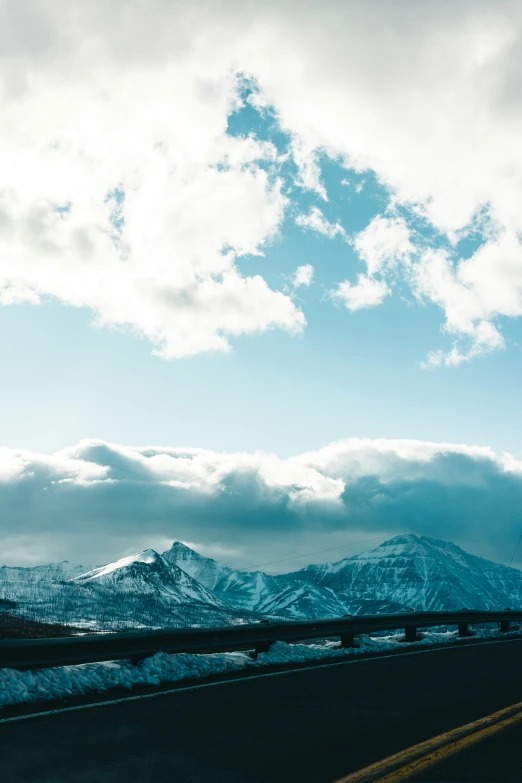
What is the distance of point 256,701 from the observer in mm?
9711

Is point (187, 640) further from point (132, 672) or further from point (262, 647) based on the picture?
point (262, 647)

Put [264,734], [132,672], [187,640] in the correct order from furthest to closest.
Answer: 1. [187,640]
2. [132,672]
3. [264,734]

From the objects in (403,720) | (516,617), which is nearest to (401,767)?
(403,720)

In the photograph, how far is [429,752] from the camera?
680 cm

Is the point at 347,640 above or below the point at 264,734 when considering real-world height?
above

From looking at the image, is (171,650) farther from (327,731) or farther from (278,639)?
(327,731)

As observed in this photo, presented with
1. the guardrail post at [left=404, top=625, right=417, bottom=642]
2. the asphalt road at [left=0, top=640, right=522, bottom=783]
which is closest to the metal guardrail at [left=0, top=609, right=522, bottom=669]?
the guardrail post at [left=404, top=625, right=417, bottom=642]

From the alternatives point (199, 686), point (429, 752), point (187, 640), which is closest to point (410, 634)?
point (187, 640)

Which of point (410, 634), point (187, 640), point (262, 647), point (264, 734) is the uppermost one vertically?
point (187, 640)

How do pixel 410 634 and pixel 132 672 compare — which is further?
pixel 410 634

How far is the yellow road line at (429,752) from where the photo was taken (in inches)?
238

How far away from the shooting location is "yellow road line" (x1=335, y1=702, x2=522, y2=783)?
19.9 ft

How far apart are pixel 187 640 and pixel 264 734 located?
5137mm

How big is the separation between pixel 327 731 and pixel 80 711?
3.00 metres
